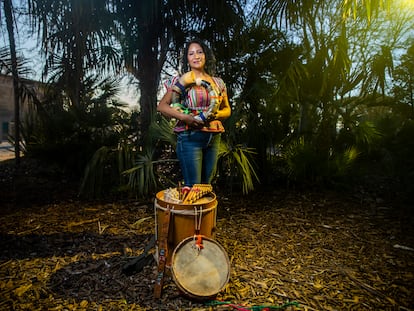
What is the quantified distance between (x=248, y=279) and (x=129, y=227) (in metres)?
1.44

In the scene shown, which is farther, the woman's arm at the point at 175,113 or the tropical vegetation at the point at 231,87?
the tropical vegetation at the point at 231,87

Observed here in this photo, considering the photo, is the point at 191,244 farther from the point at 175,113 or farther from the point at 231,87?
the point at 231,87

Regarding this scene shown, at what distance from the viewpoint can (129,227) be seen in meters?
2.96

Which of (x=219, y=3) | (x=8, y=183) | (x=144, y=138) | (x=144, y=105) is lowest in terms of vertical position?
(x=8, y=183)

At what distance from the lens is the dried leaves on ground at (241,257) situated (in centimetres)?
182

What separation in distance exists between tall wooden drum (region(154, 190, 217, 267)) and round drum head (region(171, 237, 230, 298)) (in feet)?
0.38

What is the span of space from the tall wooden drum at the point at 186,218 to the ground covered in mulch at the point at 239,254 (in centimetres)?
35

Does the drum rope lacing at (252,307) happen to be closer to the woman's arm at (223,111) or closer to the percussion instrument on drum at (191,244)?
the percussion instrument on drum at (191,244)

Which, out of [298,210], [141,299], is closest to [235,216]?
[298,210]

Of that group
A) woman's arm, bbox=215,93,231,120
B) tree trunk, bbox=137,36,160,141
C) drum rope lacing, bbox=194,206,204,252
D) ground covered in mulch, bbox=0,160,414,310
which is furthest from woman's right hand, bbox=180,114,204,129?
tree trunk, bbox=137,36,160,141

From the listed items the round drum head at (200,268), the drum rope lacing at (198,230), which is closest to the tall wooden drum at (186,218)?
the drum rope lacing at (198,230)

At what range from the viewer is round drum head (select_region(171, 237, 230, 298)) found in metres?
1.72

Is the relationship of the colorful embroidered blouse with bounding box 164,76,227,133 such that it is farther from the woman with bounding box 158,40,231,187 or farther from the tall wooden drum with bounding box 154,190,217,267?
the tall wooden drum with bounding box 154,190,217,267

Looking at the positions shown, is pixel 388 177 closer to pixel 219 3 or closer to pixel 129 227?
pixel 219 3
